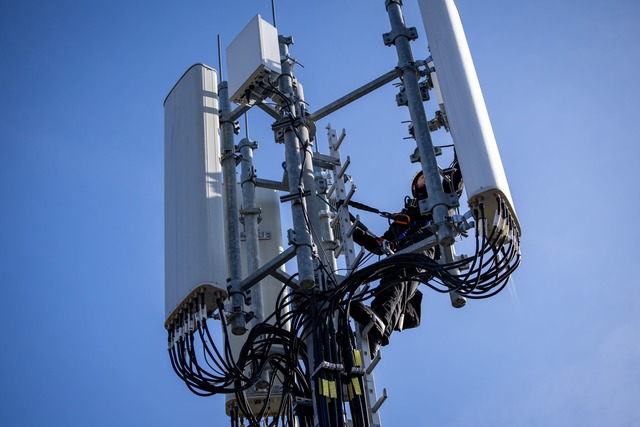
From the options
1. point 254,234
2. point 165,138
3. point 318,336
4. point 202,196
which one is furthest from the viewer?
point 254,234

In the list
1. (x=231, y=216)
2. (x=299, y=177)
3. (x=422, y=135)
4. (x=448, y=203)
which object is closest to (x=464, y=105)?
(x=422, y=135)

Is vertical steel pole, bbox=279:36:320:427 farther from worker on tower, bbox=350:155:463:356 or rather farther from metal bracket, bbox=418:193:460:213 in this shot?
metal bracket, bbox=418:193:460:213

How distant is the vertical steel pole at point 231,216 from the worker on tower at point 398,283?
41.6 inches

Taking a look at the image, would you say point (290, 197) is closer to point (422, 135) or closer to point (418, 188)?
point (422, 135)

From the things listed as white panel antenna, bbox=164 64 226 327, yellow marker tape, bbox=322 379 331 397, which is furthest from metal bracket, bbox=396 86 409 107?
yellow marker tape, bbox=322 379 331 397

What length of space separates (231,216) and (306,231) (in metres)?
1.07

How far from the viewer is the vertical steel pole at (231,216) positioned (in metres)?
7.23

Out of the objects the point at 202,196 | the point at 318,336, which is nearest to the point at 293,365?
the point at 318,336

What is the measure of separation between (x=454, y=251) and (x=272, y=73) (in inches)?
96.8

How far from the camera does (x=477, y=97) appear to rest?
7055 mm

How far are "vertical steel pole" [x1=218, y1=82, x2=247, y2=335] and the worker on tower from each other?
1056 mm

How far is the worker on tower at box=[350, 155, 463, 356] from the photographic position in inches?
300

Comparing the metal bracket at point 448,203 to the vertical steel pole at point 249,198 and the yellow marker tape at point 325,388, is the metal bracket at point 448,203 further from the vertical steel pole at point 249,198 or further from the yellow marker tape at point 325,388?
the vertical steel pole at point 249,198

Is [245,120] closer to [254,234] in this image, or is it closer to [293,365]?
[254,234]
